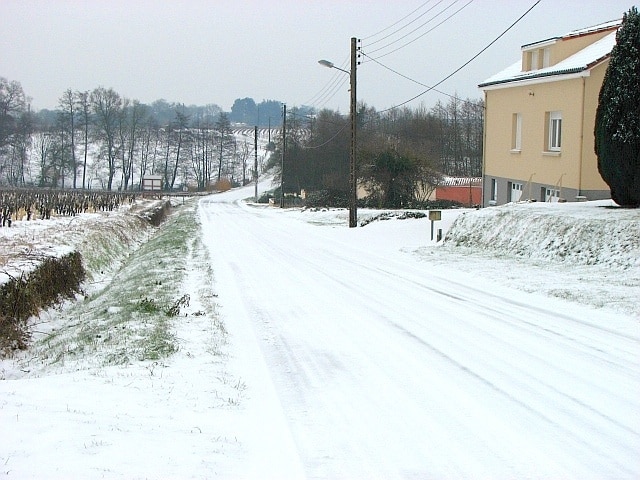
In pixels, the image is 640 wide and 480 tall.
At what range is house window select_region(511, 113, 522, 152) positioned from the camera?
29.9 meters

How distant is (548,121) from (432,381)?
2199 cm

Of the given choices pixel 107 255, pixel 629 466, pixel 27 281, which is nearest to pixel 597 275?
pixel 629 466

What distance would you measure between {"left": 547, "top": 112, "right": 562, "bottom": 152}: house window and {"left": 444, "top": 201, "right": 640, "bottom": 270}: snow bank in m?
7.46

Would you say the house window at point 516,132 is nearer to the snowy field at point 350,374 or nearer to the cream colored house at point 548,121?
the cream colored house at point 548,121

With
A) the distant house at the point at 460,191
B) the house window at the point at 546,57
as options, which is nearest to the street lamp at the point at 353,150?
the house window at the point at 546,57

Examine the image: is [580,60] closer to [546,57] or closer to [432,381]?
Result: [546,57]

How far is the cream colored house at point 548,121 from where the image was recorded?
78.6 ft

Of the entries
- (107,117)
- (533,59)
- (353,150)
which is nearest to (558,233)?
(533,59)

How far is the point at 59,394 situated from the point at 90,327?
17.1 feet

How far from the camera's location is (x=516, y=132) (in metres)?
30.2

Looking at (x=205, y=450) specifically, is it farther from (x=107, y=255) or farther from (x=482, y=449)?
(x=107, y=255)

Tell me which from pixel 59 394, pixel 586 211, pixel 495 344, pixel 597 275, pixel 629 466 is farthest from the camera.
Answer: pixel 586 211

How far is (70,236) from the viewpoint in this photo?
70.9ft

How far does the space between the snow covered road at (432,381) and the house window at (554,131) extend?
→ 48.5 ft
